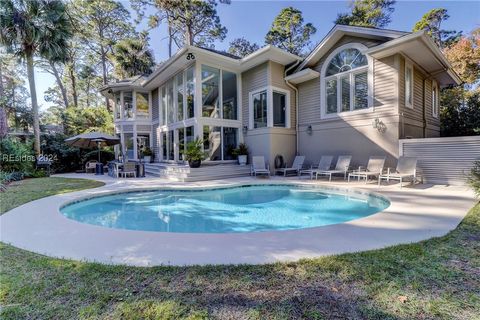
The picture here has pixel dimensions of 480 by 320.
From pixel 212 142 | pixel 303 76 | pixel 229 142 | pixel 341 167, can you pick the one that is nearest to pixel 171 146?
pixel 212 142

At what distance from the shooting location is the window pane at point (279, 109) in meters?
12.2

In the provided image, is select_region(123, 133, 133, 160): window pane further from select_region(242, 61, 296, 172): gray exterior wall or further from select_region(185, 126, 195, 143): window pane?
select_region(242, 61, 296, 172): gray exterior wall

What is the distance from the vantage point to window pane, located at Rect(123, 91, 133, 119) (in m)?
17.1

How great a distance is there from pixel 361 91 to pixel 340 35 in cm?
275

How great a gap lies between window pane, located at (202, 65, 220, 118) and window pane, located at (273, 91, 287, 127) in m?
3.07

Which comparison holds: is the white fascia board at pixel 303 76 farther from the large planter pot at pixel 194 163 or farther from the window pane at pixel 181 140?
the window pane at pixel 181 140

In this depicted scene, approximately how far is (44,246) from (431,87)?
54.0ft

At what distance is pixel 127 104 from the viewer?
17281 mm

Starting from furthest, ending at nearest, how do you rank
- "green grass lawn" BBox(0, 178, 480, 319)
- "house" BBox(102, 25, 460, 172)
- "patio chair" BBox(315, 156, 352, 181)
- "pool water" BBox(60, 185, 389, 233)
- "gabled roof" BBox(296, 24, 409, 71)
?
1. "patio chair" BBox(315, 156, 352, 181)
2. "house" BBox(102, 25, 460, 172)
3. "gabled roof" BBox(296, 24, 409, 71)
4. "pool water" BBox(60, 185, 389, 233)
5. "green grass lawn" BBox(0, 178, 480, 319)

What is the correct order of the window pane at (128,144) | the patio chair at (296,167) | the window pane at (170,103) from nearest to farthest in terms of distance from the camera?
the patio chair at (296,167)
the window pane at (170,103)
the window pane at (128,144)

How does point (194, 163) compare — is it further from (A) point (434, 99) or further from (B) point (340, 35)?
(A) point (434, 99)

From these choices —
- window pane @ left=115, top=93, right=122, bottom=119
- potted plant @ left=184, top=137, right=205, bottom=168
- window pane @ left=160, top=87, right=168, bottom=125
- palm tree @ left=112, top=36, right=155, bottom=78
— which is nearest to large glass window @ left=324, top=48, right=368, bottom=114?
potted plant @ left=184, top=137, right=205, bottom=168

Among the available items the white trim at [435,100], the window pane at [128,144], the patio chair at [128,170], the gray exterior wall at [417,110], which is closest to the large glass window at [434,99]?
the white trim at [435,100]

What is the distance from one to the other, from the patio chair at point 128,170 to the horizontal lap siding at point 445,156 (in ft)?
40.5
